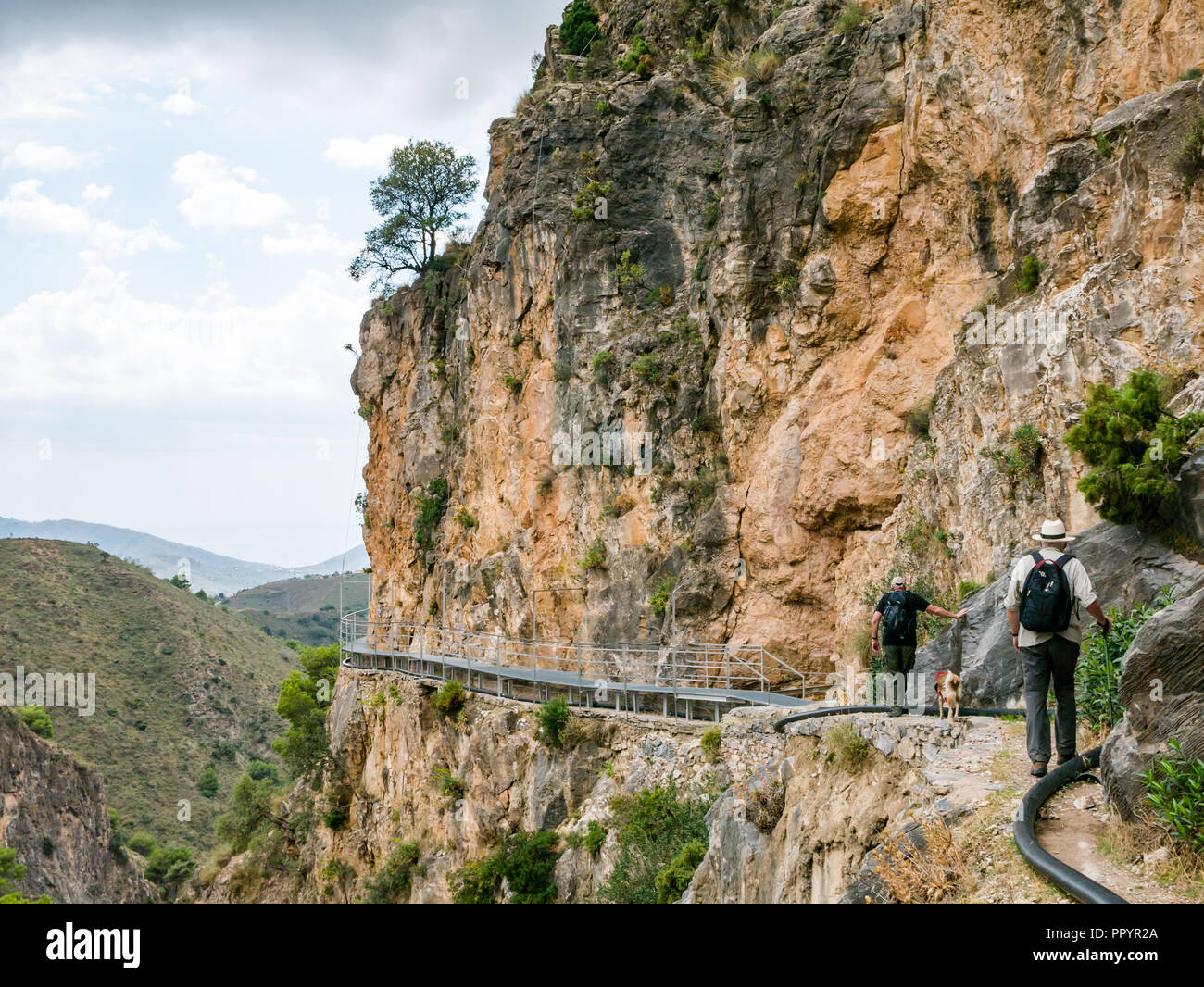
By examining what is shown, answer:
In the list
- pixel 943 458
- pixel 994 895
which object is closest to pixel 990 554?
pixel 943 458

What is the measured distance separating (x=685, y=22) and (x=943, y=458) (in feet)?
59.9

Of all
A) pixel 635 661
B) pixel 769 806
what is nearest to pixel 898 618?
pixel 769 806

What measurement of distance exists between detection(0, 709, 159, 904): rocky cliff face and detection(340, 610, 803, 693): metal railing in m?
33.4

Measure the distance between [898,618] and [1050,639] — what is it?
3.49 m

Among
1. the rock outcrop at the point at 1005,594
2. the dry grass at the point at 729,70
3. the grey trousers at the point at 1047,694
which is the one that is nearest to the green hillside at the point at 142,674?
the dry grass at the point at 729,70

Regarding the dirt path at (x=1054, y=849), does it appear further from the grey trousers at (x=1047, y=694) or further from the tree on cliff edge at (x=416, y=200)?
the tree on cliff edge at (x=416, y=200)

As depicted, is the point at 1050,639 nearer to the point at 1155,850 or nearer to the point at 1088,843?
the point at 1088,843

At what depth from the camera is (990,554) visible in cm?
1396

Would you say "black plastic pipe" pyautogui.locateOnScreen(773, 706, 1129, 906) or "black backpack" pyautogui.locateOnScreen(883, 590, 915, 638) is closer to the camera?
"black plastic pipe" pyautogui.locateOnScreen(773, 706, 1129, 906)

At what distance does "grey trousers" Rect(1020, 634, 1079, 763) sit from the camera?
661cm

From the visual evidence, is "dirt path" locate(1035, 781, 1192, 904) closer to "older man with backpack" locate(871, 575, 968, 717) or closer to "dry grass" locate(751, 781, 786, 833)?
"older man with backpack" locate(871, 575, 968, 717)

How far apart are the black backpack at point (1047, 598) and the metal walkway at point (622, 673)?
7.80 metres

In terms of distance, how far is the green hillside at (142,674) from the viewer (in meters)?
64.9

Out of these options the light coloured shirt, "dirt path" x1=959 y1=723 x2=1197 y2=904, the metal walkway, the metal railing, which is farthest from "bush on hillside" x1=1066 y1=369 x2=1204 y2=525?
the metal railing
